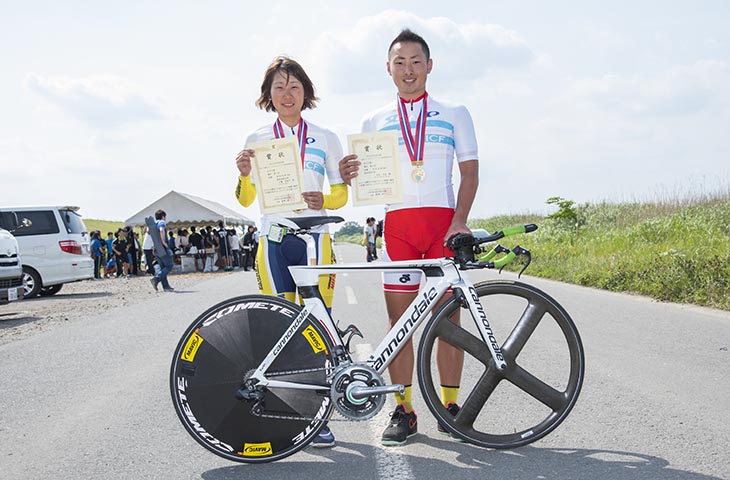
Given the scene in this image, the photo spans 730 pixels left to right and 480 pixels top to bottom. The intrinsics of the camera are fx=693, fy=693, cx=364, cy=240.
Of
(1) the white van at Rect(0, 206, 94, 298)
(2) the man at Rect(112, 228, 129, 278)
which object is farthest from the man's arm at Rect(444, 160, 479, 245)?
(2) the man at Rect(112, 228, 129, 278)

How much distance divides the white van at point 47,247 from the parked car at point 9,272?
3.76m

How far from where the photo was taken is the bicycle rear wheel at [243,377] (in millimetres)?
3650

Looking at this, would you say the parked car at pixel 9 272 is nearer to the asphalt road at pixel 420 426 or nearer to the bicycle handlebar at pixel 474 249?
the asphalt road at pixel 420 426

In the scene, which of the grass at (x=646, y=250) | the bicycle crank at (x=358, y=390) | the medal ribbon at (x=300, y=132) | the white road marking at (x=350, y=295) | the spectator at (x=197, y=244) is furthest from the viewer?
the spectator at (x=197, y=244)

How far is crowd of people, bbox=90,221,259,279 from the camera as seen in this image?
24.6m

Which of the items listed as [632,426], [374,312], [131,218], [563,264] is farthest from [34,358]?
[131,218]

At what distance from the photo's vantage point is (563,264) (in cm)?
1694

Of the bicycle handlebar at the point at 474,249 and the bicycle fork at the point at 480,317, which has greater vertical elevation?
the bicycle handlebar at the point at 474,249

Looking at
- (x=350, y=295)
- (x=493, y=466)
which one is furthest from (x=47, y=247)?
(x=493, y=466)

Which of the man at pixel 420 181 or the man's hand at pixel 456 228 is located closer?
the man's hand at pixel 456 228

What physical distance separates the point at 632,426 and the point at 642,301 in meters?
6.86

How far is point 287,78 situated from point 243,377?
1.73m

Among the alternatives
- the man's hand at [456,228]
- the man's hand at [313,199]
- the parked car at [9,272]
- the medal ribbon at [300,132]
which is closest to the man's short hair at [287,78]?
the medal ribbon at [300,132]

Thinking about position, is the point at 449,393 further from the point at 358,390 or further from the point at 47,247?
the point at 47,247
